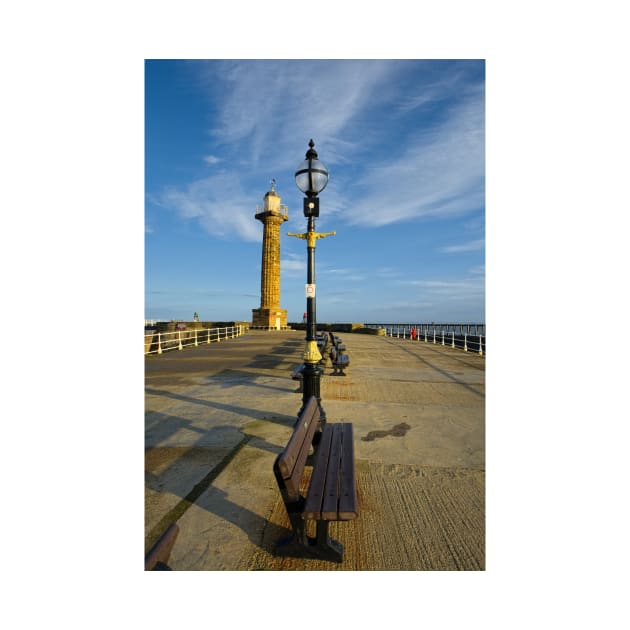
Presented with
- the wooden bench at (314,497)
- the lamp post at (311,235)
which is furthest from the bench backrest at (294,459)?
the lamp post at (311,235)

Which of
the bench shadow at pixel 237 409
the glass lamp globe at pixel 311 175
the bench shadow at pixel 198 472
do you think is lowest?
the bench shadow at pixel 198 472

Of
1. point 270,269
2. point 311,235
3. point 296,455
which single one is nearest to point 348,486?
point 296,455

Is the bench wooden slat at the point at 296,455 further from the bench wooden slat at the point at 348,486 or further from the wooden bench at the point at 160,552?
the wooden bench at the point at 160,552

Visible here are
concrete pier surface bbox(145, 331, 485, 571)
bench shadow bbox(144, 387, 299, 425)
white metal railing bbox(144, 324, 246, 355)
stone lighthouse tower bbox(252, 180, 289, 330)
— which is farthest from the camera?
stone lighthouse tower bbox(252, 180, 289, 330)

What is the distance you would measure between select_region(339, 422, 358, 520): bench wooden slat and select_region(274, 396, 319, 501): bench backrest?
0.90 feet

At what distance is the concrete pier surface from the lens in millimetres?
2043

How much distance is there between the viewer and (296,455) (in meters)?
2.02

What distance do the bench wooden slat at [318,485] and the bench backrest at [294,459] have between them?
0.10 metres

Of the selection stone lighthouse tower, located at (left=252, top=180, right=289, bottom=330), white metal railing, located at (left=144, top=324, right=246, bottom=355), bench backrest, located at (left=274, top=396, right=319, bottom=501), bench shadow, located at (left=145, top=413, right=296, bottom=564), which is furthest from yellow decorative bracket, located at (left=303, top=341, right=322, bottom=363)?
stone lighthouse tower, located at (left=252, top=180, right=289, bottom=330)

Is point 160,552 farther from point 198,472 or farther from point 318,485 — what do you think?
point 198,472

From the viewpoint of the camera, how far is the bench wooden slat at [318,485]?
1849 millimetres

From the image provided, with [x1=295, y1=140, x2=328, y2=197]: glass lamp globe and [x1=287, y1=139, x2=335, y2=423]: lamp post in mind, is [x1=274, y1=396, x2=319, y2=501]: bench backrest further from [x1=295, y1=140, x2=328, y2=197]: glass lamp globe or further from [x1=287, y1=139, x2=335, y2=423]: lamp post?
[x1=295, y1=140, x2=328, y2=197]: glass lamp globe
